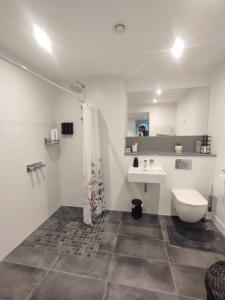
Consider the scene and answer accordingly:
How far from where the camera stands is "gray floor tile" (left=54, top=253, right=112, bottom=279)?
1566 millimetres

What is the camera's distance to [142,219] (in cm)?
255

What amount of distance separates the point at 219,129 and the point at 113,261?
7.18 feet

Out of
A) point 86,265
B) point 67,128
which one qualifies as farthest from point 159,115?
point 86,265

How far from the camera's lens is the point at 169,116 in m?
2.72

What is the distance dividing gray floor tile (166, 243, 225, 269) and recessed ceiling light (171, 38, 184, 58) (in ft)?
7.71

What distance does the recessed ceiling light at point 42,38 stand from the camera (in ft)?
4.97

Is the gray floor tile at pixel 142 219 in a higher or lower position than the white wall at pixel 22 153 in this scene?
lower

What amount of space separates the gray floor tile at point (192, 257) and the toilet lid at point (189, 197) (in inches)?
21.6

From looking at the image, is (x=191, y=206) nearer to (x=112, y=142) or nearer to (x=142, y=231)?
(x=142, y=231)

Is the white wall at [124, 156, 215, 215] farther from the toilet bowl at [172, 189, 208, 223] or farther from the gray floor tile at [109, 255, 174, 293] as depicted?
the gray floor tile at [109, 255, 174, 293]

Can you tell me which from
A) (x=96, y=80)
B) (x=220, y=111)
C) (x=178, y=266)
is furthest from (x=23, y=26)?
(x=178, y=266)

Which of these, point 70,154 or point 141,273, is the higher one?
point 70,154

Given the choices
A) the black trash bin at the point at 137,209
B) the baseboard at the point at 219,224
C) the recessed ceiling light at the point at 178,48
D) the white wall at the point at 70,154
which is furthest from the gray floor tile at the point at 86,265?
the recessed ceiling light at the point at 178,48

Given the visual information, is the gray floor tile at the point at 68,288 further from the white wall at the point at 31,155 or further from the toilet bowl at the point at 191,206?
the toilet bowl at the point at 191,206
